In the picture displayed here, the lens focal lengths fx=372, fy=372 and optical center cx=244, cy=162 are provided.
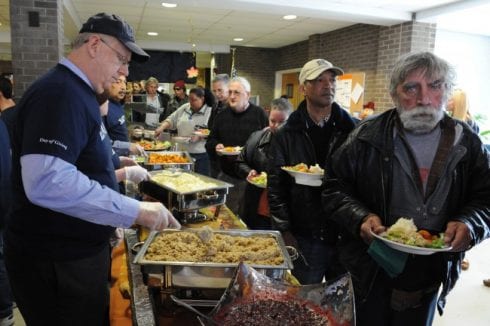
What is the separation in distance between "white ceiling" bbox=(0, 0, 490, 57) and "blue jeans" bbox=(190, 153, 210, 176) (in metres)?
1.96

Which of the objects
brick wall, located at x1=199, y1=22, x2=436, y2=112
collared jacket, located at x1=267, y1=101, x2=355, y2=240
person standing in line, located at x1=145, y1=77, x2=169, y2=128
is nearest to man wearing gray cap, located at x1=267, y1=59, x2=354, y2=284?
collared jacket, located at x1=267, y1=101, x2=355, y2=240

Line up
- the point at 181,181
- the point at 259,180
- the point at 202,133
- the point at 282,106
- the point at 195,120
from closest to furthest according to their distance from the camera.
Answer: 1. the point at 181,181
2. the point at 259,180
3. the point at 282,106
4. the point at 202,133
5. the point at 195,120

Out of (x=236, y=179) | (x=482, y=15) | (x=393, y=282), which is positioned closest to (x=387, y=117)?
(x=393, y=282)

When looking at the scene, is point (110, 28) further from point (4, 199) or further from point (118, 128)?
point (118, 128)

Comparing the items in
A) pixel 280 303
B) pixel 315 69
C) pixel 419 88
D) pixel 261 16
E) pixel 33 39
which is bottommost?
pixel 280 303

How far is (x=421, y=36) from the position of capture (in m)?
5.19

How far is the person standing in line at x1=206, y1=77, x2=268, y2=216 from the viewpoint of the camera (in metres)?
3.12

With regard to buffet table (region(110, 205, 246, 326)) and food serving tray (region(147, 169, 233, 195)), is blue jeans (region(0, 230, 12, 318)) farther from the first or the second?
food serving tray (region(147, 169, 233, 195))

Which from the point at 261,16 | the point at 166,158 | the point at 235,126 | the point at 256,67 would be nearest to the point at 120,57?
the point at 166,158

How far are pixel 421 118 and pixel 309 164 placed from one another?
651mm

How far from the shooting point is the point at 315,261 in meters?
1.82

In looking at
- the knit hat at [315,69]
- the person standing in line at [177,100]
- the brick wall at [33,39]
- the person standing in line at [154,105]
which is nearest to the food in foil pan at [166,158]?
the knit hat at [315,69]

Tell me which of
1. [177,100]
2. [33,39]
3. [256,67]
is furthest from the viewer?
[256,67]

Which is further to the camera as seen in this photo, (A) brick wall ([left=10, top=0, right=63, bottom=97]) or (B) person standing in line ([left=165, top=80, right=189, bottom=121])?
(B) person standing in line ([left=165, top=80, right=189, bottom=121])
